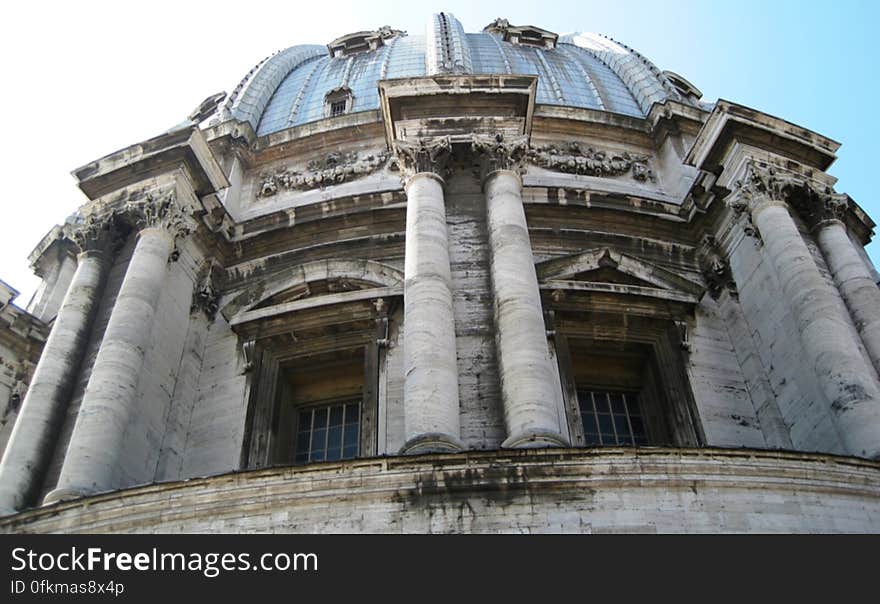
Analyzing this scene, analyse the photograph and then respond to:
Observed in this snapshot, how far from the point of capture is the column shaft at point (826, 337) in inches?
549

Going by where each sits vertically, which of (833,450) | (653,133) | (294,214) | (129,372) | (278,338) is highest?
(653,133)

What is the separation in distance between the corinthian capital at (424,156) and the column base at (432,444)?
22.1 ft

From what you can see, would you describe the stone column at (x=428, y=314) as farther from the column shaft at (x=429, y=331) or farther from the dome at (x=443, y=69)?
the dome at (x=443, y=69)

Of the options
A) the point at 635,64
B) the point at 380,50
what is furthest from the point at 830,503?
the point at 380,50

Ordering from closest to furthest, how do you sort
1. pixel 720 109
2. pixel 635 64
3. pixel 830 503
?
pixel 830 503 → pixel 720 109 → pixel 635 64

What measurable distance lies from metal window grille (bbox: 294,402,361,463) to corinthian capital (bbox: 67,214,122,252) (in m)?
5.26

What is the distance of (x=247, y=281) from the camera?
2084 centimetres

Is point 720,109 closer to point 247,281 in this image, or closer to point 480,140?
point 480,140

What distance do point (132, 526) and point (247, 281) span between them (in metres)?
9.48

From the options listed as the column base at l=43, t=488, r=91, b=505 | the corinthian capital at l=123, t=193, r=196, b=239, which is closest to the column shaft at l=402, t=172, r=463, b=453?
the column base at l=43, t=488, r=91, b=505

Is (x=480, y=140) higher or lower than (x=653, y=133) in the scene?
lower

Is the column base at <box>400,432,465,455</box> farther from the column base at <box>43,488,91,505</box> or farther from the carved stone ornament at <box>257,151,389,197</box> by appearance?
the carved stone ornament at <box>257,151,389,197</box>

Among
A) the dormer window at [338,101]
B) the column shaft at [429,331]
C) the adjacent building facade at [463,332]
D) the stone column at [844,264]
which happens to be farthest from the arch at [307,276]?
the dormer window at [338,101]

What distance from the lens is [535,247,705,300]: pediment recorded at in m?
19.5
